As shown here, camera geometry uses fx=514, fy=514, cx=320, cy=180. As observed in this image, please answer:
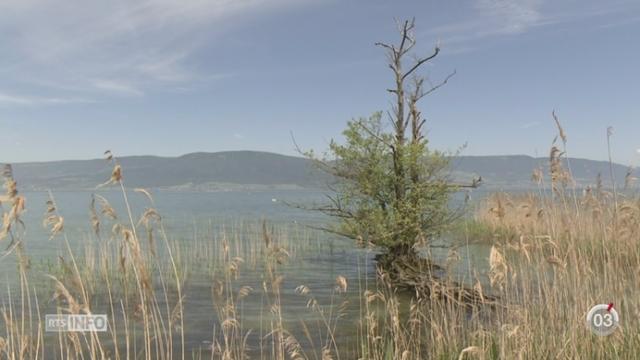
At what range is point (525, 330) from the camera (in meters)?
6.30

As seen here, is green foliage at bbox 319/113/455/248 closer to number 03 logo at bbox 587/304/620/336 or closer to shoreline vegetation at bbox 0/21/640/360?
shoreline vegetation at bbox 0/21/640/360

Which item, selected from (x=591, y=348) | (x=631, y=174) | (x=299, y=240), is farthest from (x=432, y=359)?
(x=299, y=240)

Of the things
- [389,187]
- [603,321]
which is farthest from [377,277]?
[603,321]

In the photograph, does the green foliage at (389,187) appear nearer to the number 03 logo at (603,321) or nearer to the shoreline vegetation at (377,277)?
the shoreline vegetation at (377,277)

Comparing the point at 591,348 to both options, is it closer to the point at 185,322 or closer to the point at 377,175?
the point at 185,322

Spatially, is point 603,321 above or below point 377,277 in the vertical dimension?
above

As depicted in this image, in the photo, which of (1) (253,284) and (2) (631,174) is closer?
(2) (631,174)

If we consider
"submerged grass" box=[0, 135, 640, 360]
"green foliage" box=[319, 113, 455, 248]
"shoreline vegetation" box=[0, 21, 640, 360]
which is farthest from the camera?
"green foliage" box=[319, 113, 455, 248]

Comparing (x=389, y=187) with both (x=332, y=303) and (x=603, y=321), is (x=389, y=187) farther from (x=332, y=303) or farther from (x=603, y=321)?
(x=603, y=321)

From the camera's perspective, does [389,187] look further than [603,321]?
Yes

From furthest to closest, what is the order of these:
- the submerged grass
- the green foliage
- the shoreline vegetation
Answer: the green foliage → the shoreline vegetation → the submerged grass

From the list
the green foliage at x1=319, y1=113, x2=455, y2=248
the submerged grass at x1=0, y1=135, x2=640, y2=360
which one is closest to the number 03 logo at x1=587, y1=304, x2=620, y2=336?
the submerged grass at x1=0, y1=135, x2=640, y2=360

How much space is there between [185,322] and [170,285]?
4847 mm

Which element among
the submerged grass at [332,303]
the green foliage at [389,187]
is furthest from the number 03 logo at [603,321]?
the green foliage at [389,187]
